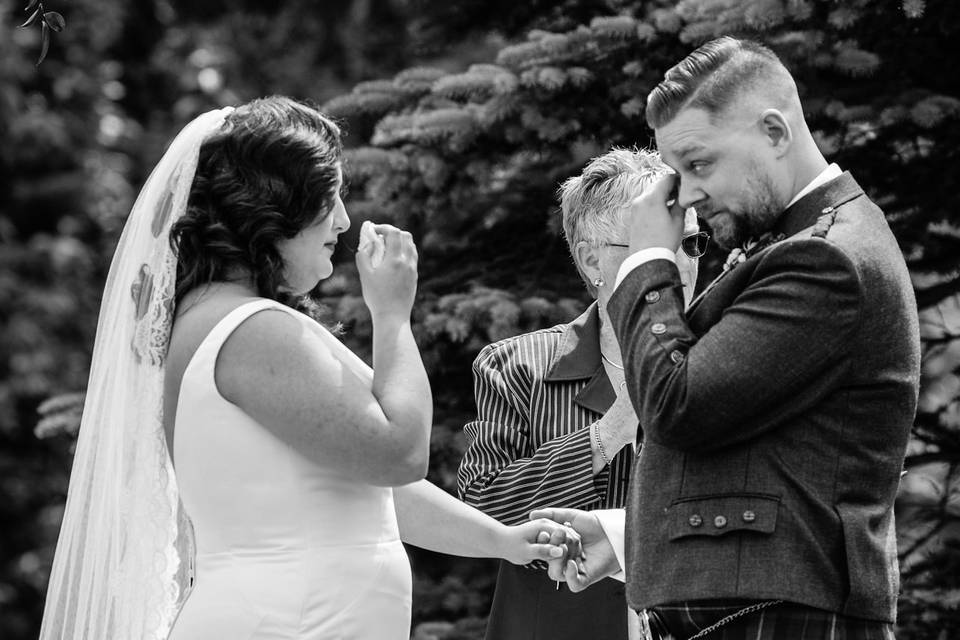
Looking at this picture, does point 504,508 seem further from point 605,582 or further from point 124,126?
point 124,126

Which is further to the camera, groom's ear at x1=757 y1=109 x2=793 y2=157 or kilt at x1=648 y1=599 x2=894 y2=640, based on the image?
groom's ear at x1=757 y1=109 x2=793 y2=157

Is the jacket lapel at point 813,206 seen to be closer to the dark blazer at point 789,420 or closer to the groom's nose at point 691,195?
the dark blazer at point 789,420

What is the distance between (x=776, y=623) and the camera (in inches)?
93.5

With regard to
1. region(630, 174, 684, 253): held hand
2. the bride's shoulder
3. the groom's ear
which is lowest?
the bride's shoulder

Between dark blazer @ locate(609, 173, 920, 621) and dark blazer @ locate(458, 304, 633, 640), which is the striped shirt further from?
dark blazer @ locate(609, 173, 920, 621)

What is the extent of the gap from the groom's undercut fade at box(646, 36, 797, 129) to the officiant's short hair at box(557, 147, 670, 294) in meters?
0.82

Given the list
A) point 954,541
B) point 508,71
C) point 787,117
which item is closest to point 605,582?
point 787,117

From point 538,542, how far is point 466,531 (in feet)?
0.62

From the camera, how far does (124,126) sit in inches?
638

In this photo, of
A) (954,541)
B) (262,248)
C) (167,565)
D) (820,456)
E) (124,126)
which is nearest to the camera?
(820,456)

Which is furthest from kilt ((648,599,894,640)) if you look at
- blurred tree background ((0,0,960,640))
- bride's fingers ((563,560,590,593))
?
blurred tree background ((0,0,960,640))

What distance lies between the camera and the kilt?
7.75 feet

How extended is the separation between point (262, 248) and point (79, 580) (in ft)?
2.94

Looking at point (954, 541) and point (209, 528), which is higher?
point (209, 528)
